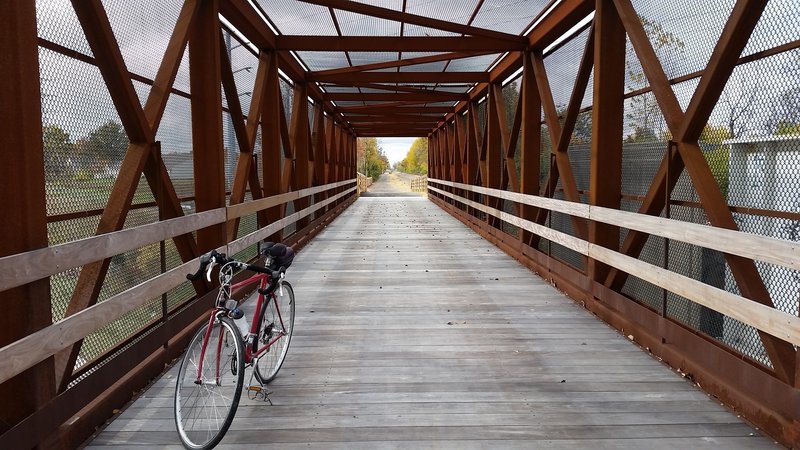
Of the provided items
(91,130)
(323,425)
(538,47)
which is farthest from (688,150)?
(538,47)

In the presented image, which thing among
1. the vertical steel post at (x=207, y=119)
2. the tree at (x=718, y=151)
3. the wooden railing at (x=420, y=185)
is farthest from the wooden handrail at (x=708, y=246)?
the wooden railing at (x=420, y=185)

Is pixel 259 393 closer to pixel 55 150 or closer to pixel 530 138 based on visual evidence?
pixel 55 150

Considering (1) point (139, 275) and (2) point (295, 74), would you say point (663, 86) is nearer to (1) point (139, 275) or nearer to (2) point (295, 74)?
(1) point (139, 275)

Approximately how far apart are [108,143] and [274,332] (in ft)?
4.83

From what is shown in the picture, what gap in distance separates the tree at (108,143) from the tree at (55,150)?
0.26 metres

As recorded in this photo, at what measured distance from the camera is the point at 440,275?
729cm

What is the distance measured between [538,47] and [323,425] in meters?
6.14

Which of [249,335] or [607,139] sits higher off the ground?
[607,139]

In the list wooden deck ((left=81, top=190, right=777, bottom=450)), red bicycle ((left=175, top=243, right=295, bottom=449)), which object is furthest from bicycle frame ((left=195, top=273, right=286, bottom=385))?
wooden deck ((left=81, top=190, right=777, bottom=450))

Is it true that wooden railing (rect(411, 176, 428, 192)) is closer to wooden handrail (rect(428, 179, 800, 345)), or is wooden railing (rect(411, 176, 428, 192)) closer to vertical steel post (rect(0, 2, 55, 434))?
wooden handrail (rect(428, 179, 800, 345))

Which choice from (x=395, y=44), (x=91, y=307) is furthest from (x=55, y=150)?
(x=395, y=44)

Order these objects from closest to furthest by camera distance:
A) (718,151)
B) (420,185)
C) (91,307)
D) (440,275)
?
(91,307) → (718,151) → (440,275) → (420,185)

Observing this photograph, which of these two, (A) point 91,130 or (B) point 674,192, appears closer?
(A) point 91,130

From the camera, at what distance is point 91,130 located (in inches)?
137
